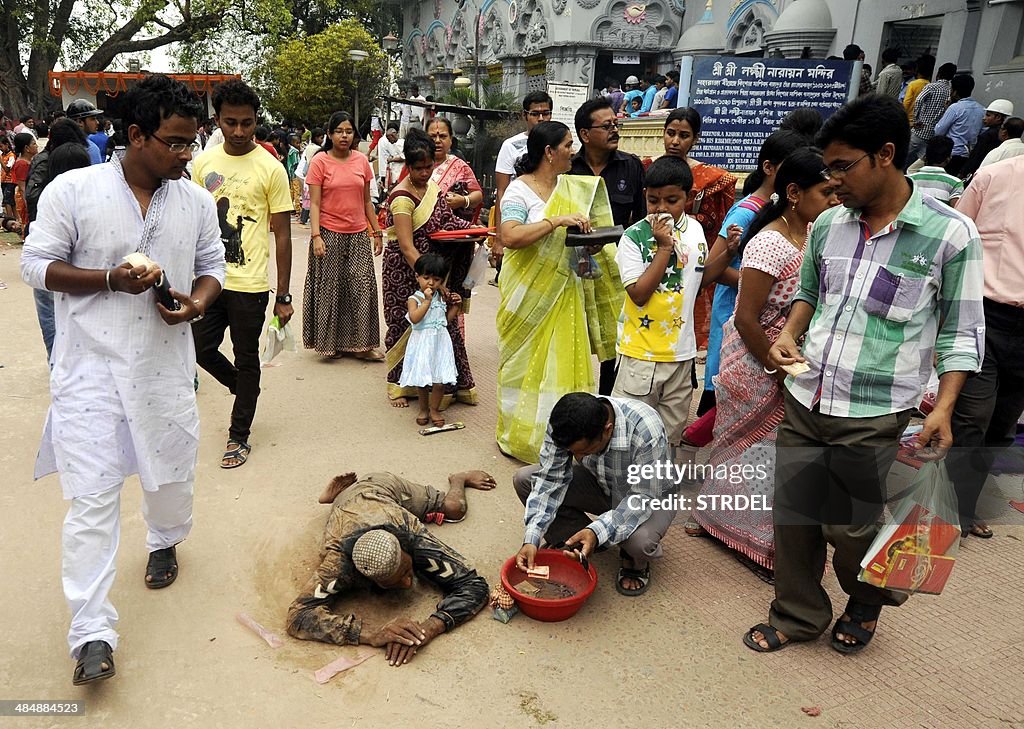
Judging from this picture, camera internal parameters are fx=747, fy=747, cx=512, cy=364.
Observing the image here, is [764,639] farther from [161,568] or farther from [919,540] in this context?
[161,568]

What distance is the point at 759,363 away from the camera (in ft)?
9.96

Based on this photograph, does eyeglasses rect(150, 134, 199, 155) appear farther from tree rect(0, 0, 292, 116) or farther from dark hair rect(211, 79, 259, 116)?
tree rect(0, 0, 292, 116)

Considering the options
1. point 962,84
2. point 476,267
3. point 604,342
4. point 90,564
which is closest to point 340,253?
point 476,267

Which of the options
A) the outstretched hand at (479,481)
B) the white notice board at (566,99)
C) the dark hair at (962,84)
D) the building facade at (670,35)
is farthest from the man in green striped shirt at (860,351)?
the building facade at (670,35)

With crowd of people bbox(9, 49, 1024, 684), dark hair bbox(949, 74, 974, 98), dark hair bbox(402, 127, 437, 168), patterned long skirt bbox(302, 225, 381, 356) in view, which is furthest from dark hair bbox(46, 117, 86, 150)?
dark hair bbox(949, 74, 974, 98)

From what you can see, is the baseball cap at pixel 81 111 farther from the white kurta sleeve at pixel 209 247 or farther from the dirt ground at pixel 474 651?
the white kurta sleeve at pixel 209 247

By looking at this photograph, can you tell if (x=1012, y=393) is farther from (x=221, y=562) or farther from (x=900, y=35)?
(x=900, y=35)

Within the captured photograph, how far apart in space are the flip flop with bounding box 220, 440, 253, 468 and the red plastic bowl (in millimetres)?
1855

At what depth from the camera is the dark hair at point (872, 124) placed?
217cm

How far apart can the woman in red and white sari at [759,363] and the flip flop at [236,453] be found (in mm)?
2450

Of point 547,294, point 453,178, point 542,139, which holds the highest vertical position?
point 542,139

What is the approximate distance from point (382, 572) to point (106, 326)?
1.24 metres

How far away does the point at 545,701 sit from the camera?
2453 millimetres

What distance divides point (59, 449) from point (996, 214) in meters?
3.83
